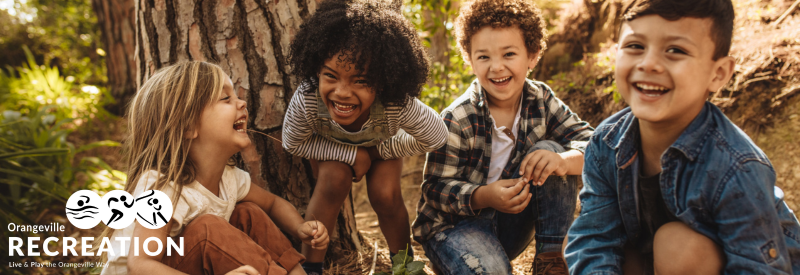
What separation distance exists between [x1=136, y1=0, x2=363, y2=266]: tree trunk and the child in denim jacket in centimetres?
151

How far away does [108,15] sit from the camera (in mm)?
5336

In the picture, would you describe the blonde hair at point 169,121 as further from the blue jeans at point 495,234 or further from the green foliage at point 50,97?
the green foliage at point 50,97

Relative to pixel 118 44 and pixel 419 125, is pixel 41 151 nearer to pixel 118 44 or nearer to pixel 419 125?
pixel 419 125

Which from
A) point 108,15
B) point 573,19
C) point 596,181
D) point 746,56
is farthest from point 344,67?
point 108,15

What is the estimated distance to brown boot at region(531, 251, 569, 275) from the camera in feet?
6.63

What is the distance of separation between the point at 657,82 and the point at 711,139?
23cm

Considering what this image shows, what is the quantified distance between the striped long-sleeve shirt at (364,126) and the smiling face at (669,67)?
83 cm

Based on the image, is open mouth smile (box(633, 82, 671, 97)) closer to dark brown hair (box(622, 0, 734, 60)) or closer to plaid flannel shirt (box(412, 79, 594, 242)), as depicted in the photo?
dark brown hair (box(622, 0, 734, 60))

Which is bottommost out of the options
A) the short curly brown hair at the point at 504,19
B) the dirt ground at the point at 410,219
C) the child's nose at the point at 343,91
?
the dirt ground at the point at 410,219

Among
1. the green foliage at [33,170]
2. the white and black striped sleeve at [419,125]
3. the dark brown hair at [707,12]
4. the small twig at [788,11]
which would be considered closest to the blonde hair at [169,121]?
the white and black striped sleeve at [419,125]

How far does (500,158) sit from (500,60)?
45 cm

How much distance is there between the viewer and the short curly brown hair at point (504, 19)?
7.14ft

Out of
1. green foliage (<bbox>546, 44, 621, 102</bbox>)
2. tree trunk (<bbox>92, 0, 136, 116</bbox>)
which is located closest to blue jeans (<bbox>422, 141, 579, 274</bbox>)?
green foliage (<bbox>546, 44, 621, 102</bbox>)

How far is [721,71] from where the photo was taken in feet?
4.58
